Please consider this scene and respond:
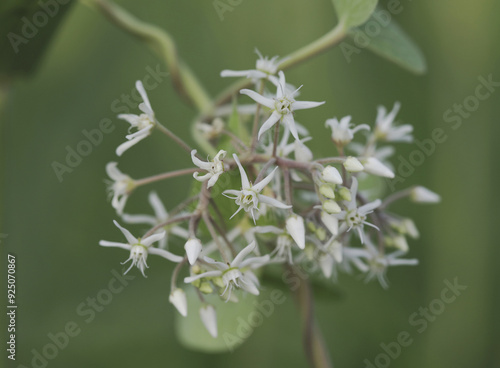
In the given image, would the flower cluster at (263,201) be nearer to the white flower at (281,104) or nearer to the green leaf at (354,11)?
the white flower at (281,104)

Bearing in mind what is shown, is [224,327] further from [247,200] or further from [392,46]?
[392,46]

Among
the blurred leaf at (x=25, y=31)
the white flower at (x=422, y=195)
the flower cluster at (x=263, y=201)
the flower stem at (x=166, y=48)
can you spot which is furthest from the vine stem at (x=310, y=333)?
the blurred leaf at (x=25, y=31)

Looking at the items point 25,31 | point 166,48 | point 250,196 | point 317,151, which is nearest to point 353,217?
point 250,196

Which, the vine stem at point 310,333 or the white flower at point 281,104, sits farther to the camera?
the vine stem at point 310,333

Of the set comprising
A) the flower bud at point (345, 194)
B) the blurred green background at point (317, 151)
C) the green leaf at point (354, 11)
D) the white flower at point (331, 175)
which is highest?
the green leaf at point (354, 11)

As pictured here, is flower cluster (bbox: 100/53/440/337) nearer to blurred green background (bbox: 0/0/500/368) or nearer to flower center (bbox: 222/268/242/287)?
flower center (bbox: 222/268/242/287)

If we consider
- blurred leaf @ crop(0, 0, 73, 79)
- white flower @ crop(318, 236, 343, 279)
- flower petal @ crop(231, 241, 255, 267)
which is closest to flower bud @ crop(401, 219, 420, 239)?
white flower @ crop(318, 236, 343, 279)
